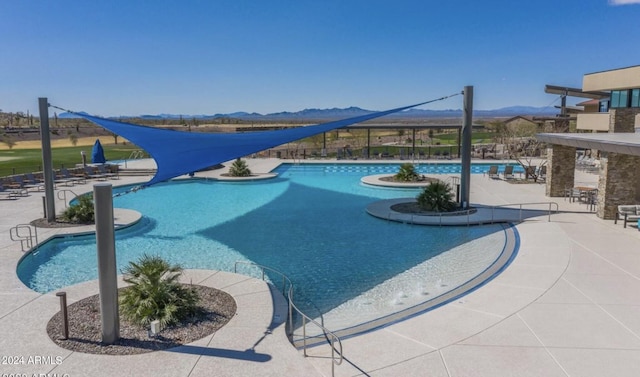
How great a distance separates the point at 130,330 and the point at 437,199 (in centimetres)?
1095

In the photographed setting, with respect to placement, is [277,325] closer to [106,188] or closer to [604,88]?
[106,188]

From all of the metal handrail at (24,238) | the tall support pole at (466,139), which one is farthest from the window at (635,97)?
the metal handrail at (24,238)

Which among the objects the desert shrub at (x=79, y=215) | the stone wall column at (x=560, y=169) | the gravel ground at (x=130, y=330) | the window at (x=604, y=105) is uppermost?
the window at (x=604, y=105)

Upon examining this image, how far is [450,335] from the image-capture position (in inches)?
258

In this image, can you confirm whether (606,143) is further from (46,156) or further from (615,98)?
(46,156)

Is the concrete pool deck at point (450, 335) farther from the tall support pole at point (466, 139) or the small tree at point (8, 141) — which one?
the small tree at point (8, 141)

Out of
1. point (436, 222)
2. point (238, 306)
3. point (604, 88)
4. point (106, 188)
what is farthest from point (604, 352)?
point (604, 88)

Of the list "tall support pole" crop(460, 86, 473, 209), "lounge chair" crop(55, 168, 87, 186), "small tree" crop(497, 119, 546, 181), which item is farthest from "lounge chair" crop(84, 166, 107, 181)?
"small tree" crop(497, 119, 546, 181)

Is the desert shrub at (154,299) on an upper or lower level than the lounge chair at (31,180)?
lower

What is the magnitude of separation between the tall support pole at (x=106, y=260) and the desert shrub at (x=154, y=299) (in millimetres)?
633

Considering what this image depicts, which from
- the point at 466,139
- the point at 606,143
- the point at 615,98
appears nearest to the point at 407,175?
the point at 466,139

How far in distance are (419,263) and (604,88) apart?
19.6 metres

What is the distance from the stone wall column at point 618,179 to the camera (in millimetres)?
13227

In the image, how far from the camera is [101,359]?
19.2 feet
